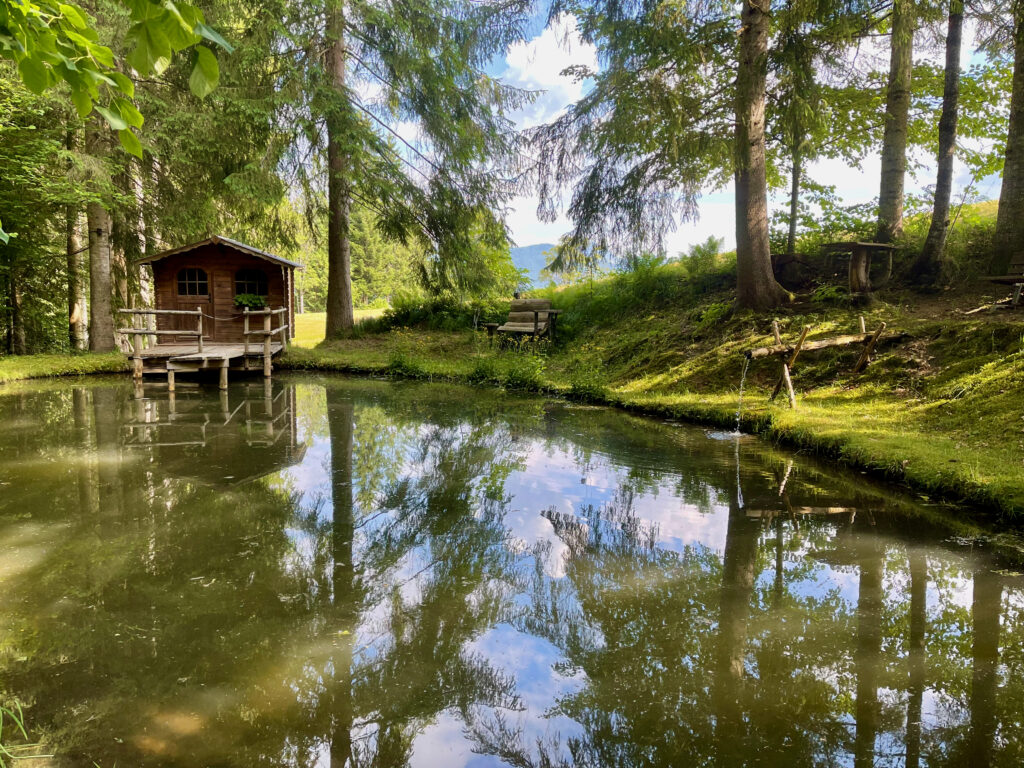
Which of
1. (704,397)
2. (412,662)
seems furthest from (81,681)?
(704,397)

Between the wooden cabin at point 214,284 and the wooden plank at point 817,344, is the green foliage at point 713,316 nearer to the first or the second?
the wooden plank at point 817,344

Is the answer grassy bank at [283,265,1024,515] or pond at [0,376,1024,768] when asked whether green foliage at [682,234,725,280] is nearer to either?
grassy bank at [283,265,1024,515]

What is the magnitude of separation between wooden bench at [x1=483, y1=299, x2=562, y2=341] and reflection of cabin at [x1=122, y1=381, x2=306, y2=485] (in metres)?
7.10

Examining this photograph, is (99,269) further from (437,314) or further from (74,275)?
(437,314)

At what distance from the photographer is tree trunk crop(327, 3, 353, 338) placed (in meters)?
16.4

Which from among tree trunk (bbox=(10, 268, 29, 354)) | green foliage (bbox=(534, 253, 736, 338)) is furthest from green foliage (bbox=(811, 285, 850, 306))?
tree trunk (bbox=(10, 268, 29, 354))

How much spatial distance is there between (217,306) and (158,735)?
675 inches

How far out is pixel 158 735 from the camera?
106 inches

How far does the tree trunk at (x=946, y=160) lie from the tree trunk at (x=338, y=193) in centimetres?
1328

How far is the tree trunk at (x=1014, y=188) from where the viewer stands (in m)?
9.44

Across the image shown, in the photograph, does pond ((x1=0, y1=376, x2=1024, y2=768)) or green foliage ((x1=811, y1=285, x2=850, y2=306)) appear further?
green foliage ((x1=811, y1=285, x2=850, y2=306))

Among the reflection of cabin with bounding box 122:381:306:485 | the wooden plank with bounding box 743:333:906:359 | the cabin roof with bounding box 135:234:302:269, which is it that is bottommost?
the reflection of cabin with bounding box 122:381:306:485

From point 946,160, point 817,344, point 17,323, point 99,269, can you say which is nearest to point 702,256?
point 946,160

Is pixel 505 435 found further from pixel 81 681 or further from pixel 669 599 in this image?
pixel 81 681
